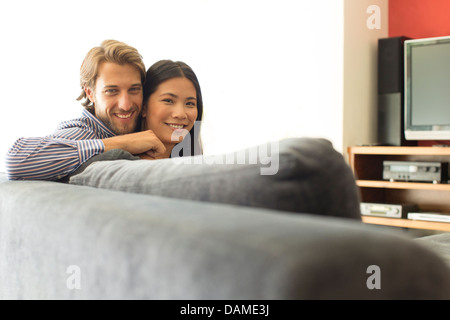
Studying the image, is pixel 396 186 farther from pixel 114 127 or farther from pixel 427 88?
pixel 114 127

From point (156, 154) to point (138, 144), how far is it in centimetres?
11

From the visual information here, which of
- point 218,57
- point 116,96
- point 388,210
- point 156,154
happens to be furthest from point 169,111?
point 218,57

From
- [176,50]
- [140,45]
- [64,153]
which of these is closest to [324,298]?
[64,153]

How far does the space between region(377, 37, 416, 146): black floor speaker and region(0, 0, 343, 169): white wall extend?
1.17 ft

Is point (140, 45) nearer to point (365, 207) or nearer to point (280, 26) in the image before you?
point (280, 26)

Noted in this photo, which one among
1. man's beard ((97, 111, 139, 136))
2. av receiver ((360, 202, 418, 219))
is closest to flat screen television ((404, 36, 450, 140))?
av receiver ((360, 202, 418, 219))

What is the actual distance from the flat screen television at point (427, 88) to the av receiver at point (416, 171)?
0.30m

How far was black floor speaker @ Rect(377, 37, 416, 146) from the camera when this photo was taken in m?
3.48

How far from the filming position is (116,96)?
1.63 meters

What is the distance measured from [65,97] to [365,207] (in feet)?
7.67

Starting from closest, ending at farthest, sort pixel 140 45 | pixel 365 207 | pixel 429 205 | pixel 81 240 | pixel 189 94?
pixel 81 240, pixel 189 94, pixel 365 207, pixel 429 205, pixel 140 45

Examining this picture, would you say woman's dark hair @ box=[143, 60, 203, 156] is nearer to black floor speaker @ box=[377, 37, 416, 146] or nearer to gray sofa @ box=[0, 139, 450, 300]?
gray sofa @ box=[0, 139, 450, 300]

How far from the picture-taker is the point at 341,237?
370 mm

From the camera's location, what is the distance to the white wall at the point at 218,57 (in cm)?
345
